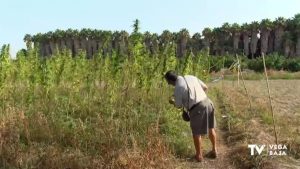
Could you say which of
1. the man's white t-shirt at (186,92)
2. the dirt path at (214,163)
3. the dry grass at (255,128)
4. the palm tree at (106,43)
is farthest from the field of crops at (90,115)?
the dry grass at (255,128)

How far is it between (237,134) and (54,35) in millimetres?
A: 49758

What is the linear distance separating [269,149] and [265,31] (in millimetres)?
42064

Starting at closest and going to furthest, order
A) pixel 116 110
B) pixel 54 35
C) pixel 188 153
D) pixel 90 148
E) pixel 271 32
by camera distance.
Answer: pixel 90 148 < pixel 188 153 < pixel 116 110 < pixel 271 32 < pixel 54 35

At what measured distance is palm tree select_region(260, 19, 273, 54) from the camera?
48844 millimetres

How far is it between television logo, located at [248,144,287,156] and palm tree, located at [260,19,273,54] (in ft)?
134

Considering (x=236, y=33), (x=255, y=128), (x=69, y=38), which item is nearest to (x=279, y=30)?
(x=236, y=33)

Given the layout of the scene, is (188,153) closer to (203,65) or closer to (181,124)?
(181,124)

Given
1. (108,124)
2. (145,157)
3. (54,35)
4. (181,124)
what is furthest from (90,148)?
(54,35)

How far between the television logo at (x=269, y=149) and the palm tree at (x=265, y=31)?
40864 millimetres

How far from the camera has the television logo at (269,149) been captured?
8.30 metres

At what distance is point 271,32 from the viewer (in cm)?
4934

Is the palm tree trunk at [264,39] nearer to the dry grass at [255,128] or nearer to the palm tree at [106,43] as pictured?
the palm tree at [106,43]

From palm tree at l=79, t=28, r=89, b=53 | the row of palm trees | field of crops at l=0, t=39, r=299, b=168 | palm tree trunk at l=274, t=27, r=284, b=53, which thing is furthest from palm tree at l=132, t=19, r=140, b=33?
palm tree at l=79, t=28, r=89, b=53

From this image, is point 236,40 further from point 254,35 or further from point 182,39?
point 182,39
